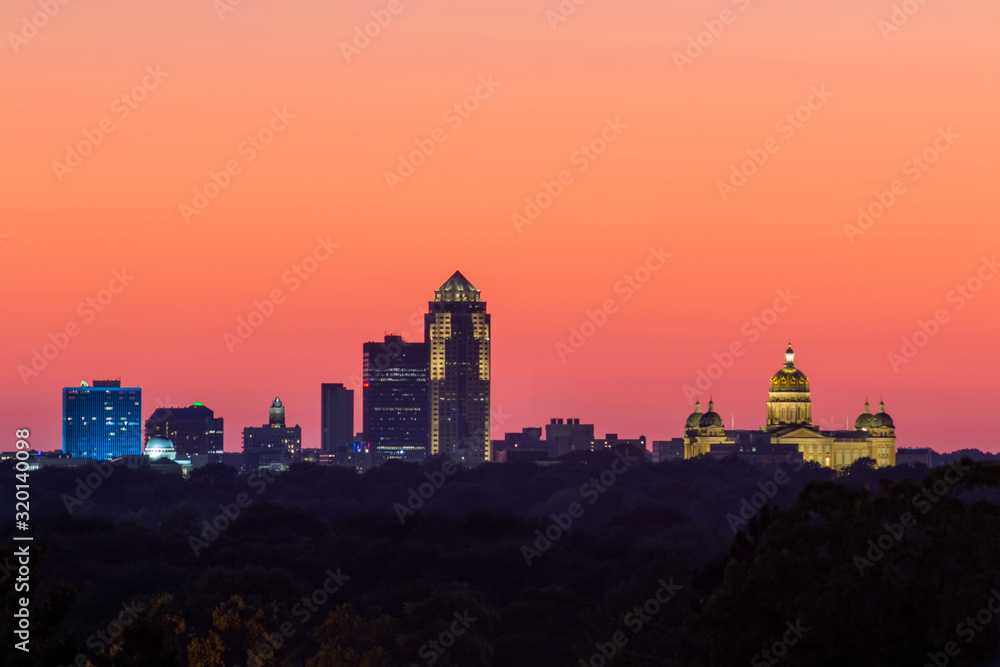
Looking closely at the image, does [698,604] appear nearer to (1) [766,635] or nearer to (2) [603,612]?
(1) [766,635]

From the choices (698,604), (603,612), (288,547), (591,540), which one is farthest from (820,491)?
(591,540)

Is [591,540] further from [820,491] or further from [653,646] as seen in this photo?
[820,491]

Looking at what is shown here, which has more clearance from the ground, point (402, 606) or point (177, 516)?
point (177, 516)

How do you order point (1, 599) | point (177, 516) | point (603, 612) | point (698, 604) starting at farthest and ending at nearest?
point (177, 516) < point (603, 612) < point (698, 604) < point (1, 599)

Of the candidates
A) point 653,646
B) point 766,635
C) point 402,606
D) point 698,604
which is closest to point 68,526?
point 402,606

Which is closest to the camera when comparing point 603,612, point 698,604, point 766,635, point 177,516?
point 766,635

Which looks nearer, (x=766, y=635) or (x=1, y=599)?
(x=1, y=599)
